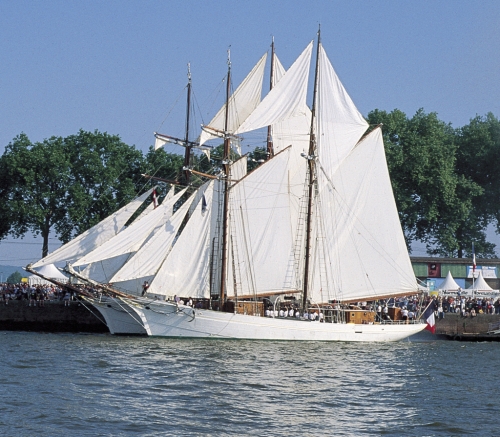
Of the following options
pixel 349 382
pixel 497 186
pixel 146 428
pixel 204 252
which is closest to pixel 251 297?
pixel 204 252

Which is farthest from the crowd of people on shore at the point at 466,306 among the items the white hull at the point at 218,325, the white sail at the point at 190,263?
the white sail at the point at 190,263

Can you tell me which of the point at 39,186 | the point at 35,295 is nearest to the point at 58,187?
the point at 39,186

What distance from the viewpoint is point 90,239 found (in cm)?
5766

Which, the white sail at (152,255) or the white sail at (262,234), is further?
the white sail at (262,234)

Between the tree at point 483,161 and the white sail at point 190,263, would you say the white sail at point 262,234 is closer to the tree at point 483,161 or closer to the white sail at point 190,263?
the white sail at point 190,263

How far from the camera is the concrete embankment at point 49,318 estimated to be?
2522 inches

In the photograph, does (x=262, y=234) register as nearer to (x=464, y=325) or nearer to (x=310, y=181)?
→ (x=310, y=181)

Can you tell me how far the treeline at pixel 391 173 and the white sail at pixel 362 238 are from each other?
34.9 ft

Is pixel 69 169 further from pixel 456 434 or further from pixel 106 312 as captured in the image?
pixel 456 434

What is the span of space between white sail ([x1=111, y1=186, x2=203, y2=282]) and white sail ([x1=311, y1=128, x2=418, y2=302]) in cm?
937

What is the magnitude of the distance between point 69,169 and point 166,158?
9.62m

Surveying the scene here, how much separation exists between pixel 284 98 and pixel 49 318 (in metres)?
22.3

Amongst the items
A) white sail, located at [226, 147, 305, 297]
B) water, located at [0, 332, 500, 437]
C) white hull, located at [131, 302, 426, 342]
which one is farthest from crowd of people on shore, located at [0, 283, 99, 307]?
water, located at [0, 332, 500, 437]

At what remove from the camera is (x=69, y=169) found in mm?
77250
